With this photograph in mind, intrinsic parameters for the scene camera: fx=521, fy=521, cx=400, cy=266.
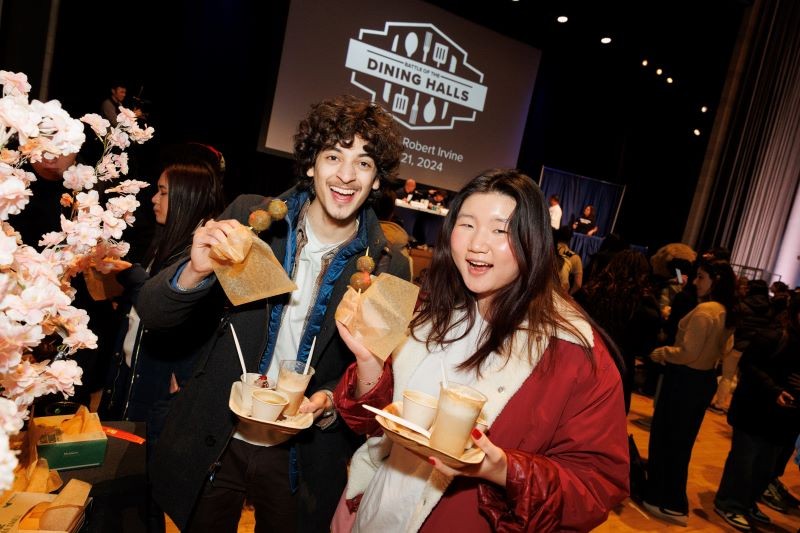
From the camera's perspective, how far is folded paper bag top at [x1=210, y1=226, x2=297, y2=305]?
60.8 inches

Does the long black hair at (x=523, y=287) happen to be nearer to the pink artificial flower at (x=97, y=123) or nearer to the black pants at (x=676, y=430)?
the pink artificial flower at (x=97, y=123)

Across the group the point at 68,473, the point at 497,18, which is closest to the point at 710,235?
the point at 497,18

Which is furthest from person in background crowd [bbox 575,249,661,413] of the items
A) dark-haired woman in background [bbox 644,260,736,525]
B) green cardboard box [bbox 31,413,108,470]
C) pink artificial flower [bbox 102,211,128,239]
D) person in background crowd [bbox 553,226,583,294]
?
pink artificial flower [bbox 102,211,128,239]

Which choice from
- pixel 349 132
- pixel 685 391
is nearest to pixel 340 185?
pixel 349 132

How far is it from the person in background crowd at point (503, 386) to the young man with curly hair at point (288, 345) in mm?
214

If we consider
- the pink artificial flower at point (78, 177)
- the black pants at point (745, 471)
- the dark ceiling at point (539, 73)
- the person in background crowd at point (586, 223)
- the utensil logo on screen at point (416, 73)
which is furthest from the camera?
the person in background crowd at point (586, 223)

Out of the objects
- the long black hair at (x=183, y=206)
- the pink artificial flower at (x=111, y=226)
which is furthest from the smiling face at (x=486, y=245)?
the long black hair at (x=183, y=206)

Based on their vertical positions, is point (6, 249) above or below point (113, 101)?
below

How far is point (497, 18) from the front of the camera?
958 cm

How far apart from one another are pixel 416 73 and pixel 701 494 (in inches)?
271

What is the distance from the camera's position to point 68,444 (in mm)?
1310

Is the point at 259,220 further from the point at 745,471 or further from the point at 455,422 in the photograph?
the point at 745,471

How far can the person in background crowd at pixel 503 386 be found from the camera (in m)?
1.28

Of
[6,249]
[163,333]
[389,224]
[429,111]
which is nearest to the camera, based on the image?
[6,249]
